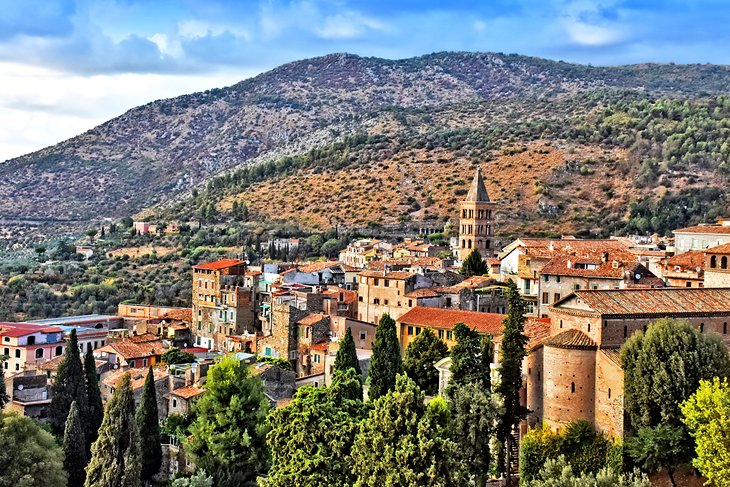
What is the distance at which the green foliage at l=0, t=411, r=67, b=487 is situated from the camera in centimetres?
3716

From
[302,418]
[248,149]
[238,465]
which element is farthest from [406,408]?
[248,149]

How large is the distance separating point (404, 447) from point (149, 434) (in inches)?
672

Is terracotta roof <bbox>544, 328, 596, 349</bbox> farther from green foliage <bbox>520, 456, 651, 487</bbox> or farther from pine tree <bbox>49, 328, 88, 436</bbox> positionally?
pine tree <bbox>49, 328, 88, 436</bbox>

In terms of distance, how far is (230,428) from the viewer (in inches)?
1555

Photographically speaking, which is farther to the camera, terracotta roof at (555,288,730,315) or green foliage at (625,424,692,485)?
terracotta roof at (555,288,730,315)

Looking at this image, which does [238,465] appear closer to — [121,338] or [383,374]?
[383,374]

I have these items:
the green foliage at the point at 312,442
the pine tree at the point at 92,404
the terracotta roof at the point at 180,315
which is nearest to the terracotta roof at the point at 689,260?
the green foliage at the point at 312,442

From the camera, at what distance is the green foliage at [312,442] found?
30.1m

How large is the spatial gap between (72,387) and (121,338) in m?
17.1

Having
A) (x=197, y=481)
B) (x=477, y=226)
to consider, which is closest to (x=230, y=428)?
(x=197, y=481)

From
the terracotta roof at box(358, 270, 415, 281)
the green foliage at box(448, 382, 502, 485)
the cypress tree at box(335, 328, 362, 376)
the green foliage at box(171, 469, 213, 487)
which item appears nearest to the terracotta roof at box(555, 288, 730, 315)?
the green foliage at box(448, 382, 502, 485)

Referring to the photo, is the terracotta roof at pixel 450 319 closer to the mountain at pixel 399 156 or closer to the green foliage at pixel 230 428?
the green foliage at pixel 230 428

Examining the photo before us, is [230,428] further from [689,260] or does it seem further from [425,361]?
[689,260]

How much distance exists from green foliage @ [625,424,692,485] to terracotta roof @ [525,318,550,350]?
19.6 feet
